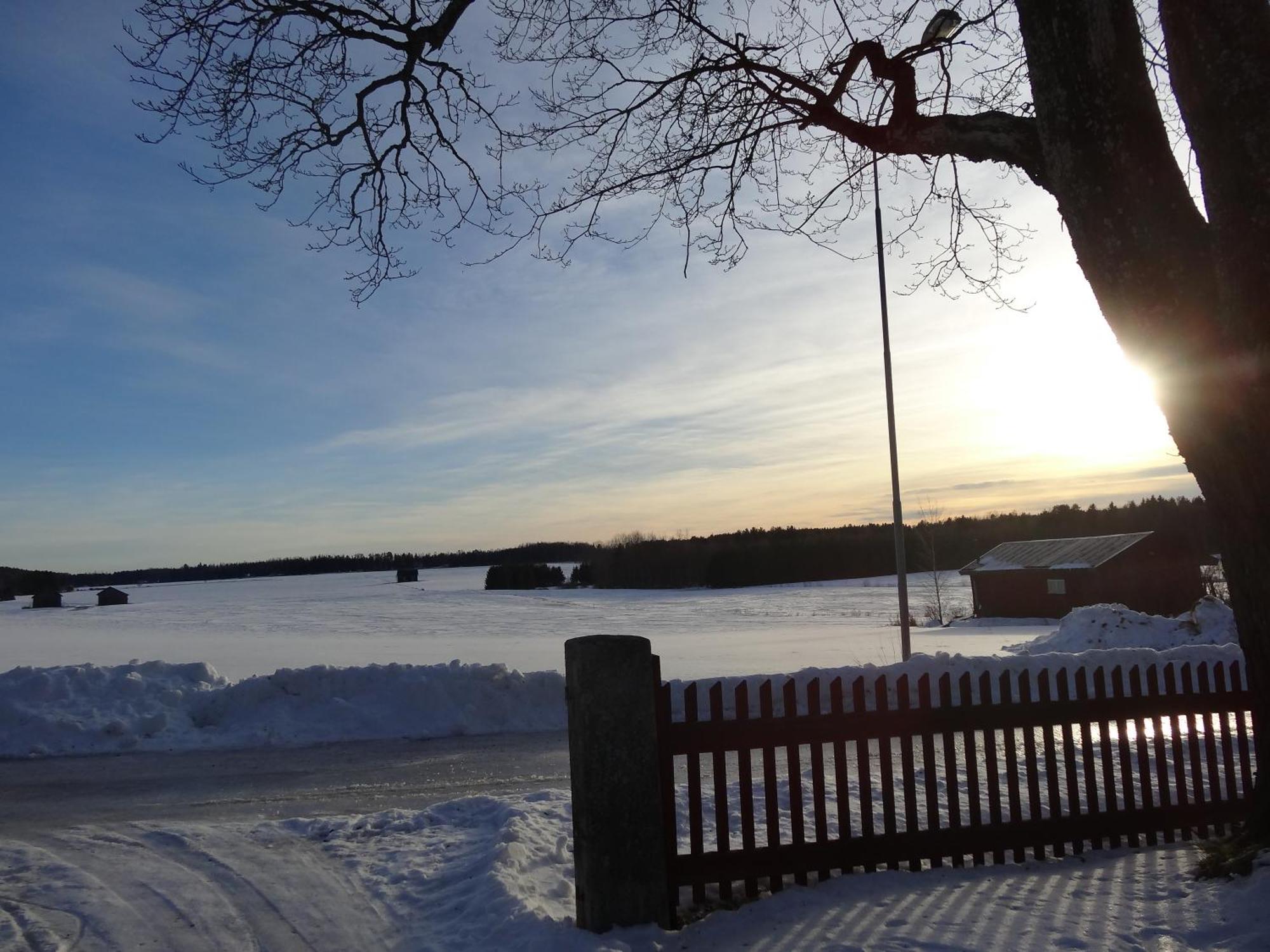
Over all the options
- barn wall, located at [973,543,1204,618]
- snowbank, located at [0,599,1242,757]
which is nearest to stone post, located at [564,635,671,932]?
snowbank, located at [0,599,1242,757]

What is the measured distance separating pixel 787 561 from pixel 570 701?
8404cm

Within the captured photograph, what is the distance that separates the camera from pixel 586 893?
15.2ft

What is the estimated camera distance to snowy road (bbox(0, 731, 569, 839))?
7805 mm

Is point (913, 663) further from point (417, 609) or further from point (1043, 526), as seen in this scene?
point (1043, 526)

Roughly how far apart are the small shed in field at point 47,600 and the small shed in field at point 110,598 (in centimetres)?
246

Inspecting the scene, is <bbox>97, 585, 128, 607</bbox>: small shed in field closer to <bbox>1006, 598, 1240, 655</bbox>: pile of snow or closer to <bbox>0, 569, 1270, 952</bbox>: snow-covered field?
<bbox>0, 569, 1270, 952</bbox>: snow-covered field

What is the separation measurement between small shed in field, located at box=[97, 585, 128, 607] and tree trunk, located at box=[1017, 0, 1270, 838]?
71062 millimetres

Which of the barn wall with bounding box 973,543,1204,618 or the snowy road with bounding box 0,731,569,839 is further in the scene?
the barn wall with bounding box 973,543,1204,618

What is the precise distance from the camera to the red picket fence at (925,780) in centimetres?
505

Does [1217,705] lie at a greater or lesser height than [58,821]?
greater

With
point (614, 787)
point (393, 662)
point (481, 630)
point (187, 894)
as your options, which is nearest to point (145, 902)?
point (187, 894)

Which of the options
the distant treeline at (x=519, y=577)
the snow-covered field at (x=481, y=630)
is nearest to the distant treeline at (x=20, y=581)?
the snow-covered field at (x=481, y=630)

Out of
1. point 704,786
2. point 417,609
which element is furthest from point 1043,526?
point 704,786

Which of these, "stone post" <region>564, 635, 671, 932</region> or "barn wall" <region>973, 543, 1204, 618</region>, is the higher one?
"stone post" <region>564, 635, 671, 932</region>
